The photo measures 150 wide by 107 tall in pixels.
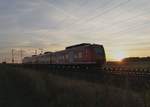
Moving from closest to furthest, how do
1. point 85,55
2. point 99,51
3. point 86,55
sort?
1. point 86,55
2. point 85,55
3. point 99,51

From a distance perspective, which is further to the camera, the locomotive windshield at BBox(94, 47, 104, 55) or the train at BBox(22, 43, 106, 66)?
the locomotive windshield at BBox(94, 47, 104, 55)

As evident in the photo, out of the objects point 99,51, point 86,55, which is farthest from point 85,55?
point 99,51

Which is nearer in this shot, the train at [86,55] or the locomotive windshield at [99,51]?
the train at [86,55]

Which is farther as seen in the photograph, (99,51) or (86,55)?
(99,51)

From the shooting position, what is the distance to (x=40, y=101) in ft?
40.0

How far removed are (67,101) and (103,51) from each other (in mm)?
24767

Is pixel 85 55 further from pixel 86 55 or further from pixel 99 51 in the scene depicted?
pixel 99 51

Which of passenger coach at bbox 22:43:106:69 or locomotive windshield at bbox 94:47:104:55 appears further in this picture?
locomotive windshield at bbox 94:47:104:55

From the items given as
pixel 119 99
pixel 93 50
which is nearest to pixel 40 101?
pixel 119 99

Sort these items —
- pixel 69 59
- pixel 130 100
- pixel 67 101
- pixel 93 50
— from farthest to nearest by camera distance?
1. pixel 69 59
2. pixel 93 50
3. pixel 67 101
4. pixel 130 100

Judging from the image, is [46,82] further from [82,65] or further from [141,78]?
[82,65]

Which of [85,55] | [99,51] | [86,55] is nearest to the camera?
[86,55]

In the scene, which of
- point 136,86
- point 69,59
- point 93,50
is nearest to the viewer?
point 136,86

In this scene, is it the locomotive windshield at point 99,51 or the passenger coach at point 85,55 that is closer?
A: the passenger coach at point 85,55
